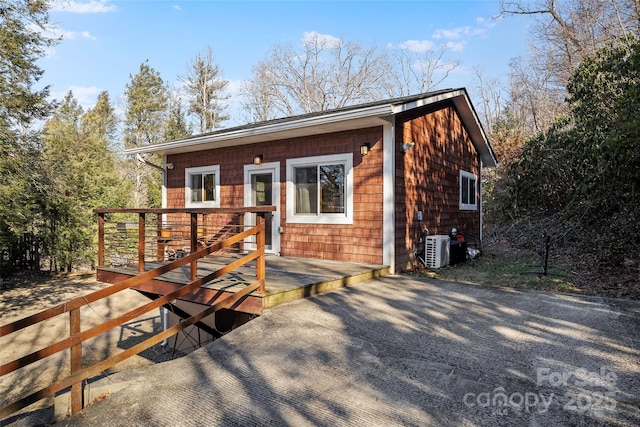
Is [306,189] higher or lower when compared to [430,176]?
lower

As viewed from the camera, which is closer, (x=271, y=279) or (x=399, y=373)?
(x=399, y=373)

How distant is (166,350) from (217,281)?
405 cm

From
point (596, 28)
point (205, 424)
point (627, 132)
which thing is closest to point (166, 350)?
point (205, 424)

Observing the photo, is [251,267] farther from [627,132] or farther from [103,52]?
[103,52]

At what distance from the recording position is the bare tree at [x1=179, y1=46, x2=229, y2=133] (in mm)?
23844

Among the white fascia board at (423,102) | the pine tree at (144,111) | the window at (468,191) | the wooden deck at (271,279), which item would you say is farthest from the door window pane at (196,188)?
the pine tree at (144,111)

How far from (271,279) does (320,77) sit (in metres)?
21.6

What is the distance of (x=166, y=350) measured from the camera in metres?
7.66

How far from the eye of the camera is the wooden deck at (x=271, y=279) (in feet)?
13.8

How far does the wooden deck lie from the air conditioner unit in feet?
4.41

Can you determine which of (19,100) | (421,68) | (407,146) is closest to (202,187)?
(19,100)

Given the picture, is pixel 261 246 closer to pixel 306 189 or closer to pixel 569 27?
pixel 306 189

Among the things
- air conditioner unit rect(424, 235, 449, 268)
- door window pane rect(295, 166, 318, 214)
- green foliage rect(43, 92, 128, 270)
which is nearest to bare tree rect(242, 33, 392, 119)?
green foliage rect(43, 92, 128, 270)

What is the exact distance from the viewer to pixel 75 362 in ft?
8.52
